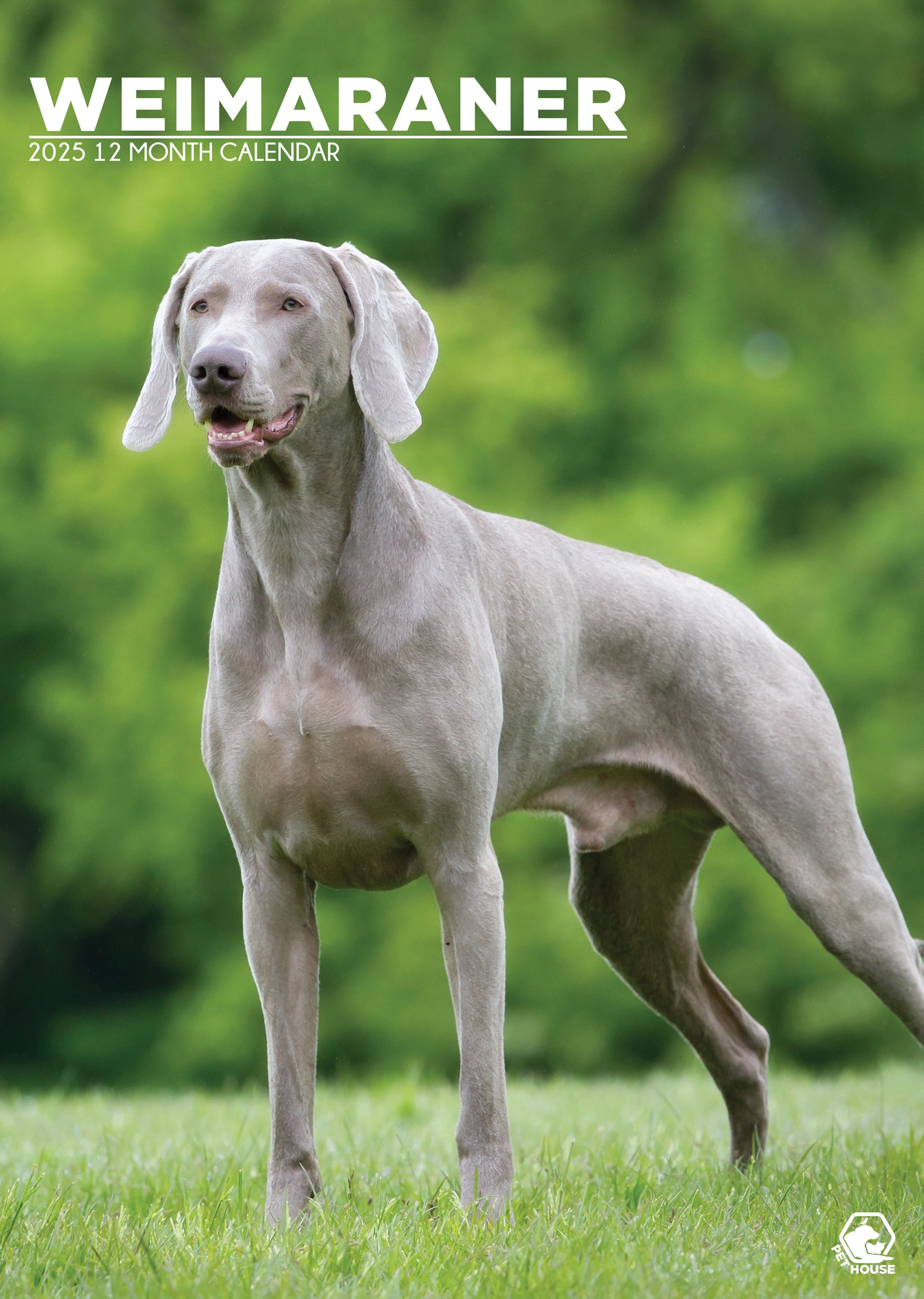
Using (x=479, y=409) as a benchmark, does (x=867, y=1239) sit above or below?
below

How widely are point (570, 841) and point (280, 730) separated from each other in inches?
53.7

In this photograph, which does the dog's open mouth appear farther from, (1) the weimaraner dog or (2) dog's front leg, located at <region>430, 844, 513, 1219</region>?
(2) dog's front leg, located at <region>430, 844, 513, 1219</region>

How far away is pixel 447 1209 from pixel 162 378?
1.99 meters

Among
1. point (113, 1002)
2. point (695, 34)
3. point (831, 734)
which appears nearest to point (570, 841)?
point (831, 734)

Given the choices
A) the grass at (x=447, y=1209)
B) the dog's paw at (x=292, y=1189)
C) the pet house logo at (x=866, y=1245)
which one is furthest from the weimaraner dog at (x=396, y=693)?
the pet house logo at (x=866, y=1245)

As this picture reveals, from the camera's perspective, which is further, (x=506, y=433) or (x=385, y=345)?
(x=506, y=433)

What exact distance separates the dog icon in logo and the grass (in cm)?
4

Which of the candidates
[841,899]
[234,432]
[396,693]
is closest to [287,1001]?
[396,693]

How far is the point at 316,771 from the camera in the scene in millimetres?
3627

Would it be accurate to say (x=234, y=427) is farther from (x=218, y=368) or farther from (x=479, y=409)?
(x=479, y=409)

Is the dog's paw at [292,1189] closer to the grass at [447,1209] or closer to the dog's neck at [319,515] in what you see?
the grass at [447,1209]

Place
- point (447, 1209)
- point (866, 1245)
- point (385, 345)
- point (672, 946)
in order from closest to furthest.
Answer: point (866, 1245) → point (447, 1209) → point (385, 345) → point (672, 946)

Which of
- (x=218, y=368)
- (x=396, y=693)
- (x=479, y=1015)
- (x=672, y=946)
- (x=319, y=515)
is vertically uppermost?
(x=218, y=368)

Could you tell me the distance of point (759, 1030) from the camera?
4.95 meters
